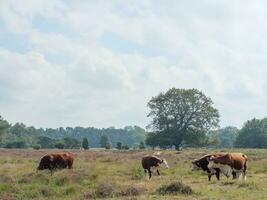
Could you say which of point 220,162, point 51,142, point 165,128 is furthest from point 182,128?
point 220,162

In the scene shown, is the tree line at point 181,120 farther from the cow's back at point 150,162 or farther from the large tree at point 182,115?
the cow's back at point 150,162

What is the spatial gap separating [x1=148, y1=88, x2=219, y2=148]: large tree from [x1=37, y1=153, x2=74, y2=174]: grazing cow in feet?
206

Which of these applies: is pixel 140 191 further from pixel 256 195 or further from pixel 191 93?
pixel 191 93

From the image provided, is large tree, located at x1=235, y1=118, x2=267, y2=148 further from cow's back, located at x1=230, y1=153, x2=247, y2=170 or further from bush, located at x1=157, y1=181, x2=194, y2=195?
bush, located at x1=157, y1=181, x2=194, y2=195

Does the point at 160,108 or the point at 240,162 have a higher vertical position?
the point at 160,108

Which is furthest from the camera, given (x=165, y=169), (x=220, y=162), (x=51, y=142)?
(x=51, y=142)

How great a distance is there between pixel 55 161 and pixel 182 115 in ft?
215

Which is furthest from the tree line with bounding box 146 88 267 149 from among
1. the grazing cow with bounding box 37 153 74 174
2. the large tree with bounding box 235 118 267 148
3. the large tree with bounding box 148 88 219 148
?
the grazing cow with bounding box 37 153 74 174

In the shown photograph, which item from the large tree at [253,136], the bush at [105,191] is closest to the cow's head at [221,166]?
the bush at [105,191]

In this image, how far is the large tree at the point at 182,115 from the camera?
A: 9506 cm

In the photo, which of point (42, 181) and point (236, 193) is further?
point (42, 181)

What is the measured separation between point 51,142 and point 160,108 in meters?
43.7

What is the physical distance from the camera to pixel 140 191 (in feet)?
66.9

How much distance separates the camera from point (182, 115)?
316ft
